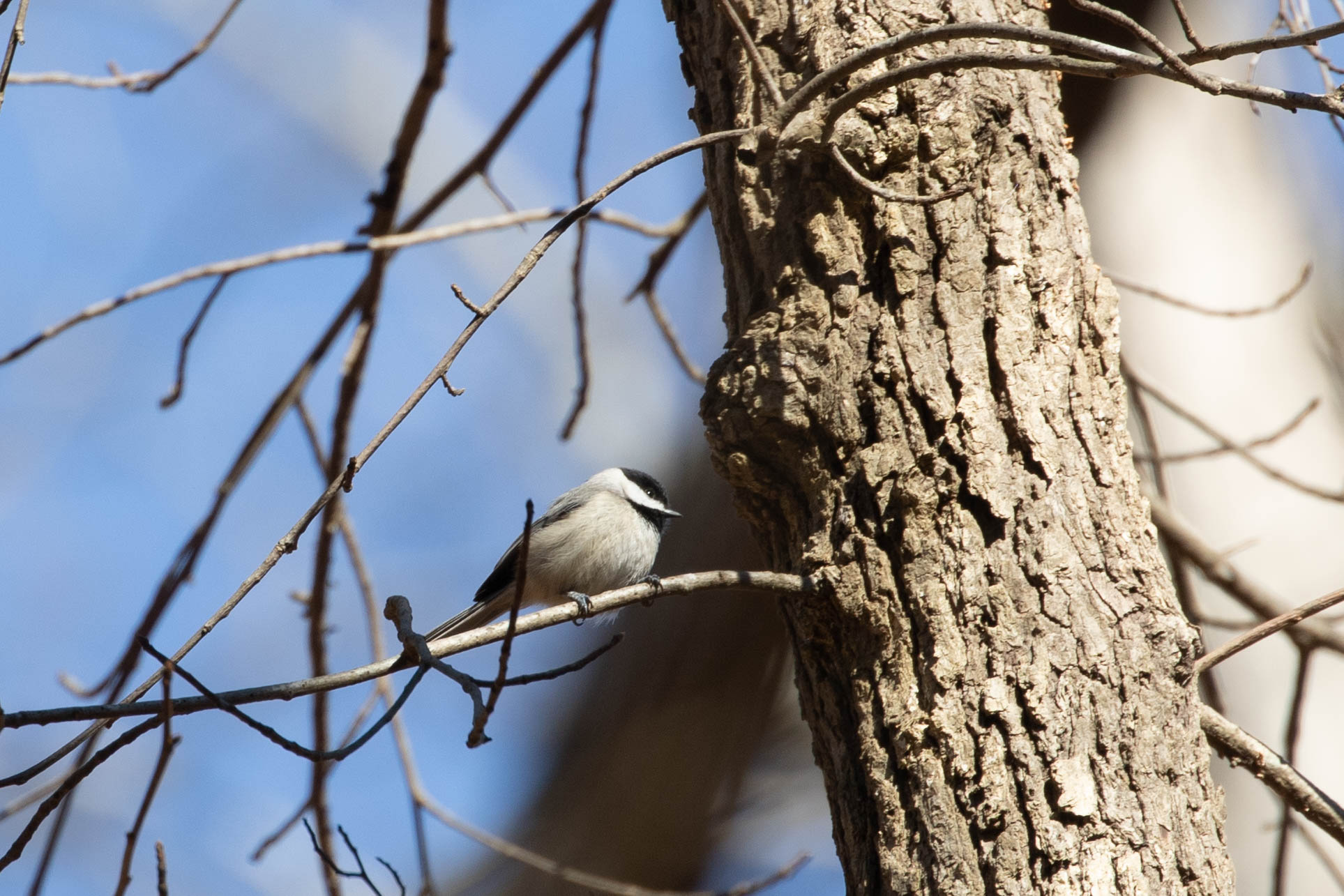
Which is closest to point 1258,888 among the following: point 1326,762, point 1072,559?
point 1326,762

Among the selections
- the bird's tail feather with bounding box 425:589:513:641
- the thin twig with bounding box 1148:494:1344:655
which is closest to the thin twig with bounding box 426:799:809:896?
the bird's tail feather with bounding box 425:589:513:641

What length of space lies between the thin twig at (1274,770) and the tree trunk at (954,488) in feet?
0.42

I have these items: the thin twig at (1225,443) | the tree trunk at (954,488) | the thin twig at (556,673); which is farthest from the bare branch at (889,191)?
the thin twig at (1225,443)

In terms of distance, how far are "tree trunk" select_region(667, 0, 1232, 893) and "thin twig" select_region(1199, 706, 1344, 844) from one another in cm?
13

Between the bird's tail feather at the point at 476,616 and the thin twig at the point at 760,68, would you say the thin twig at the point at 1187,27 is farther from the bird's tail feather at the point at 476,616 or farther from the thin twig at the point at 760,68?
the bird's tail feather at the point at 476,616

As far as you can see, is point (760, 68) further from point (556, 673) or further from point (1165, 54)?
point (556, 673)

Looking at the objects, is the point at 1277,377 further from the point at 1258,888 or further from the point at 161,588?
the point at 161,588

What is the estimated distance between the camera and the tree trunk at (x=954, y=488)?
1713mm

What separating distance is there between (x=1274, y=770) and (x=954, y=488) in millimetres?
771

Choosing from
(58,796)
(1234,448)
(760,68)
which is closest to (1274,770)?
(1234,448)

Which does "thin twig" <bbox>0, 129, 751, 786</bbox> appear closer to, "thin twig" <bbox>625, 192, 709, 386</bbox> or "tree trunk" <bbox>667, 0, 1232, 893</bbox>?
"tree trunk" <bbox>667, 0, 1232, 893</bbox>

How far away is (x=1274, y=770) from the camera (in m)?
1.92

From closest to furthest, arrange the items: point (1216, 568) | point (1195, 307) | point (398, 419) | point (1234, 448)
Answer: point (398, 419)
point (1216, 568)
point (1234, 448)
point (1195, 307)

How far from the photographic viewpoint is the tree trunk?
171 centimetres
